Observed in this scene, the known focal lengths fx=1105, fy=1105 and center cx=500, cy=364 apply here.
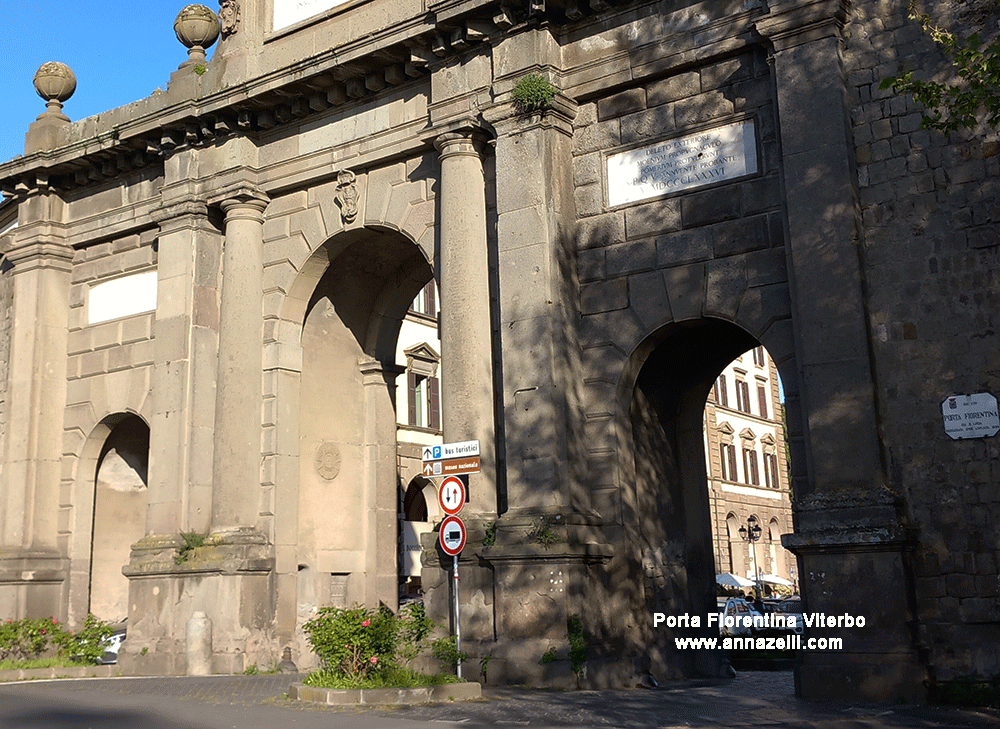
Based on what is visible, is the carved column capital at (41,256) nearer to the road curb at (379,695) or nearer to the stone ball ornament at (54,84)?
the stone ball ornament at (54,84)

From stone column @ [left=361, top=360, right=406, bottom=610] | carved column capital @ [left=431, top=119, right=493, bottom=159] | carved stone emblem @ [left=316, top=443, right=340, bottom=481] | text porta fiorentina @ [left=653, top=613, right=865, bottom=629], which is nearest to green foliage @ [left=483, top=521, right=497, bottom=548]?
text porta fiorentina @ [left=653, top=613, right=865, bottom=629]

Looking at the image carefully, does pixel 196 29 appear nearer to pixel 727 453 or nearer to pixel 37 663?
pixel 37 663

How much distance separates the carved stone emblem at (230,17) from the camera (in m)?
20.5

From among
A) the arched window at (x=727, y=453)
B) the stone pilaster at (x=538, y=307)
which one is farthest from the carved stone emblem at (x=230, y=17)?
the arched window at (x=727, y=453)

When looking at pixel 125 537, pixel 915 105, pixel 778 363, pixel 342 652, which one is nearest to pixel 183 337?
pixel 125 537

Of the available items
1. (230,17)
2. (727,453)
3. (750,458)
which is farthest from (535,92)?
(750,458)

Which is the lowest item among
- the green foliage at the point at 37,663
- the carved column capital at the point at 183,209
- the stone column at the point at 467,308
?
the green foliage at the point at 37,663

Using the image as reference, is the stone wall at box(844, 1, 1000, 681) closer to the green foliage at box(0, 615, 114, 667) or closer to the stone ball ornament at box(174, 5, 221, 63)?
the stone ball ornament at box(174, 5, 221, 63)

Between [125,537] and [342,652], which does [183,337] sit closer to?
[125,537]

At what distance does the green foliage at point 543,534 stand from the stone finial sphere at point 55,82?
49.1ft

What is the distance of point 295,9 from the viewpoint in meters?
20.0

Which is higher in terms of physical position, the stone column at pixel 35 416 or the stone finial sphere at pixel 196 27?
the stone finial sphere at pixel 196 27

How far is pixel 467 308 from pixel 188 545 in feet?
21.2

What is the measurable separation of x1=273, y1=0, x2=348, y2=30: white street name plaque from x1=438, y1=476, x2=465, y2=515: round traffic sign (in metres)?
9.59
